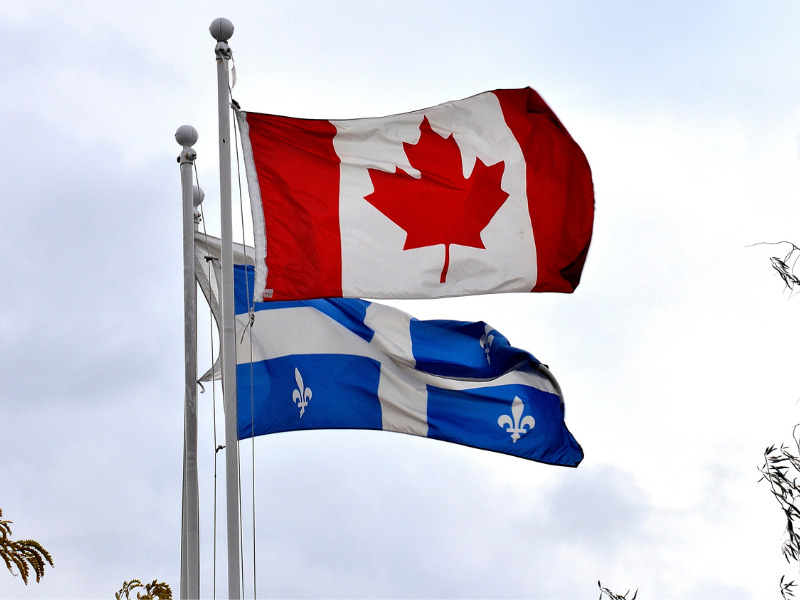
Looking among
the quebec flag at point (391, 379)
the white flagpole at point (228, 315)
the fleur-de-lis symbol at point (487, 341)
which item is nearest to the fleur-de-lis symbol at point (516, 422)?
the quebec flag at point (391, 379)

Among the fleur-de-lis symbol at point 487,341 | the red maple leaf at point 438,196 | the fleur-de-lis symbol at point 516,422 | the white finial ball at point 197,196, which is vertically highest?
the white finial ball at point 197,196

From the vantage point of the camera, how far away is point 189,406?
1141 cm

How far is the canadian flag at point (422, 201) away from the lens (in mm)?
9719

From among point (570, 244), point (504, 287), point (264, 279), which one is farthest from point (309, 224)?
point (570, 244)

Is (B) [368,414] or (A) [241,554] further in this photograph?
(B) [368,414]

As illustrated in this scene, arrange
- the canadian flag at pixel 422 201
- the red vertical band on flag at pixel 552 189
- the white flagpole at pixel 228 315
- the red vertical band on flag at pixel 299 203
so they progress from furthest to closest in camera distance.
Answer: the red vertical band on flag at pixel 552 189 < the canadian flag at pixel 422 201 < the red vertical band on flag at pixel 299 203 < the white flagpole at pixel 228 315

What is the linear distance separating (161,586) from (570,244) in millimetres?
7065

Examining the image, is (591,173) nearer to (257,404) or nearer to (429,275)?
(429,275)

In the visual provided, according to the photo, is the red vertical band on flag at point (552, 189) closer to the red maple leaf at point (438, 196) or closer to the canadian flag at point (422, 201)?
the canadian flag at point (422, 201)

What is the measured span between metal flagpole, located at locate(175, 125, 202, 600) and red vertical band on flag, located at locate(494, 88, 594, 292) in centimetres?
362

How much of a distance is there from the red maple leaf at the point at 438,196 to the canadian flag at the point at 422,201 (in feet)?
0.04

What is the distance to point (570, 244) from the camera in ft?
35.5

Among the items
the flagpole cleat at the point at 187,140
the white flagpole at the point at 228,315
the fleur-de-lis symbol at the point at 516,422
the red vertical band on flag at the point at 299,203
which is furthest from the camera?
the fleur-de-lis symbol at the point at 516,422

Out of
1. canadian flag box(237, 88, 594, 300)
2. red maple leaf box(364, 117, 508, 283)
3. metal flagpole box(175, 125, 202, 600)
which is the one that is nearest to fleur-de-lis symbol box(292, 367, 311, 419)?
metal flagpole box(175, 125, 202, 600)
